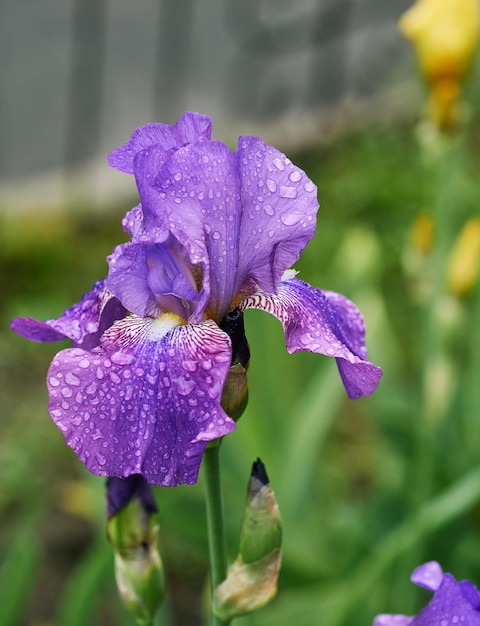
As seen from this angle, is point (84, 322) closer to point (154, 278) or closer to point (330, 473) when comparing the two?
point (154, 278)

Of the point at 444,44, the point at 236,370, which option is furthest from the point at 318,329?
the point at 444,44

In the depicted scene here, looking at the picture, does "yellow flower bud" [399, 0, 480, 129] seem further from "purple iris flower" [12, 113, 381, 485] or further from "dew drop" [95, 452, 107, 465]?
"dew drop" [95, 452, 107, 465]

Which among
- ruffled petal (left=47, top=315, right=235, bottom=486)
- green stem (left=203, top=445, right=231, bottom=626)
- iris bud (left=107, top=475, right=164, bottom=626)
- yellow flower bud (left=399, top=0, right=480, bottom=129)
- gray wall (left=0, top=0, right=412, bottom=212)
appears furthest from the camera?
gray wall (left=0, top=0, right=412, bottom=212)

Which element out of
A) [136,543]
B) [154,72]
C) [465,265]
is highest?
[136,543]

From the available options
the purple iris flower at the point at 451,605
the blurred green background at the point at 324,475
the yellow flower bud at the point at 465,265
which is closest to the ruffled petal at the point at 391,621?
the purple iris flower at the point at 451,605

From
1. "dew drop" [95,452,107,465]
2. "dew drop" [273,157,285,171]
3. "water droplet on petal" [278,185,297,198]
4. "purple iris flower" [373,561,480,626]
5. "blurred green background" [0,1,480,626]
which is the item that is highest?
→ "dew drop" [273,157,285,171]

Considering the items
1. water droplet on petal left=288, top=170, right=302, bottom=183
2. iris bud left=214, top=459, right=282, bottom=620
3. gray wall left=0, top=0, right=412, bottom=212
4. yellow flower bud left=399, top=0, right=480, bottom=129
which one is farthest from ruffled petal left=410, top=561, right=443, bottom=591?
gray wall left=0, top=0, right=412, bottom=212

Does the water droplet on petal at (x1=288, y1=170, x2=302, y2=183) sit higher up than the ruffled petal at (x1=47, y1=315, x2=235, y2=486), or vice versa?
the water droplet on petal at (x1=288, y1=170, x2=302, y2=183)
